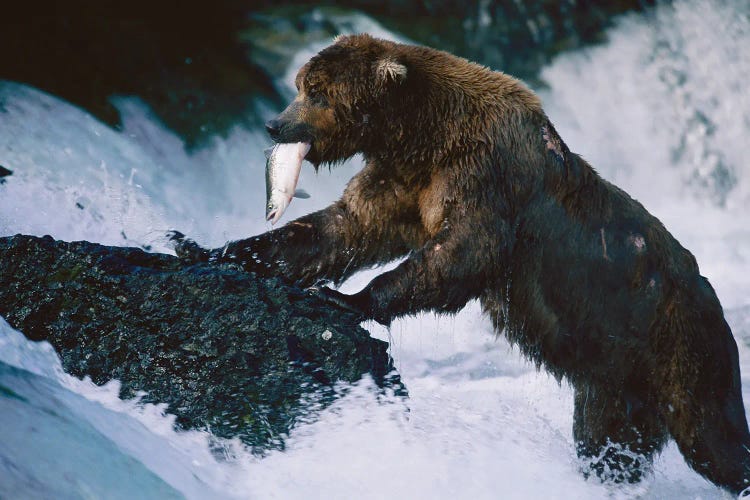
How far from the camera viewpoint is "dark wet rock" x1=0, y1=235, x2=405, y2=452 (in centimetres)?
374

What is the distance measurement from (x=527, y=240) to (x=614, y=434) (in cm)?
101

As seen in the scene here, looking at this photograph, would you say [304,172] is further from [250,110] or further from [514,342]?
[514,342]

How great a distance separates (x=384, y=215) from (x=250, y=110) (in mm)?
4308

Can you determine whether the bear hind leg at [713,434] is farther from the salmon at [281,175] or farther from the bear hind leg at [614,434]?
the salmon at [281,175]

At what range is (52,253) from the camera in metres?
3.92

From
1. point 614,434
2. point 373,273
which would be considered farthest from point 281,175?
point 373,273

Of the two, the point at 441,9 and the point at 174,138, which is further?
the point at 441,9

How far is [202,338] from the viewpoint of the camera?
3727mm

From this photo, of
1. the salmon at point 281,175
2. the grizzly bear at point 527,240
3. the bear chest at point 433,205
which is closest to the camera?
the salmon at point 281,175

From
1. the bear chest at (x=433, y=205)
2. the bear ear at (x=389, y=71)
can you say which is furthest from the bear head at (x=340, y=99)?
the bear chest at (x=433, y=205)

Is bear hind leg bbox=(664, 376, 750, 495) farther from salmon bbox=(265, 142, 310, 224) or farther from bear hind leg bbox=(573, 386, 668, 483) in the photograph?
salmon bbox=(265, 142, 310, 224)

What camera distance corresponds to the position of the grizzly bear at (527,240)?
4.16 meters

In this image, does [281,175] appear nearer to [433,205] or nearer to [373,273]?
[433,205]

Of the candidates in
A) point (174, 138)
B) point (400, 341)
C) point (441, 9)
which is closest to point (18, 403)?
point (400, 341)
